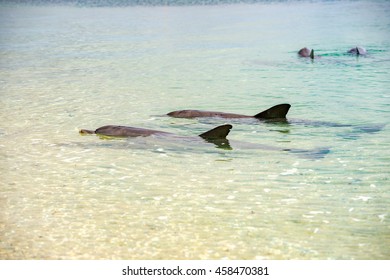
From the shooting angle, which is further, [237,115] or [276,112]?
[237,115]

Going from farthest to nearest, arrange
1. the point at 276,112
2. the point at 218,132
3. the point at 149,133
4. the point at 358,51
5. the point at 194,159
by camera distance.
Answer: the point at 358,51 → the point at 276,112 → the point at 149,133 → the point at 218,132 → the point at 194,159

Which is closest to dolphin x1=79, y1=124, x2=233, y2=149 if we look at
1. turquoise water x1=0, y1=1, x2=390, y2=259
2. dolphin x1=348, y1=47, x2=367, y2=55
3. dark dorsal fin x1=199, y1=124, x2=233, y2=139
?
dark dorsal fin x1=199, y1=124, x2=233, y2=139

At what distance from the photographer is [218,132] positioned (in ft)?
29.6

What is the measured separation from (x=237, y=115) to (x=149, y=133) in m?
1.67

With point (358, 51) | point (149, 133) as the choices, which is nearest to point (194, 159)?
point (149, 133)

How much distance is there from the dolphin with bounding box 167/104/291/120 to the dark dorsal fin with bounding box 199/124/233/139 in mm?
1394

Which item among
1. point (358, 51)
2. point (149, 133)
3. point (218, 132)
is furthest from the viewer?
point (358, 51)

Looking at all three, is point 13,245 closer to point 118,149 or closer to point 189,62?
point 118,149

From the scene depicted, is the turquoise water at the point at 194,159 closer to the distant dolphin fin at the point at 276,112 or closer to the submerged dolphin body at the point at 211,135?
the submerged dolphin body at the point at 211,135

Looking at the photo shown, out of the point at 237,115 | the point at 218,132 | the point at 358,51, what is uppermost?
the point at 218,132

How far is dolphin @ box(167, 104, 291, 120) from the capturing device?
34.1 ft

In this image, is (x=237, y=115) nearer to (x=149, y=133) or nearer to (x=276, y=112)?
(x=276, y=112)

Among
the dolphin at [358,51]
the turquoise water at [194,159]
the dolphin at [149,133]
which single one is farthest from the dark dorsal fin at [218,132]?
the dolphin at [358,51]

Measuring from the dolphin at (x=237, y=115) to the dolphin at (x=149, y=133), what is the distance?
134cm
